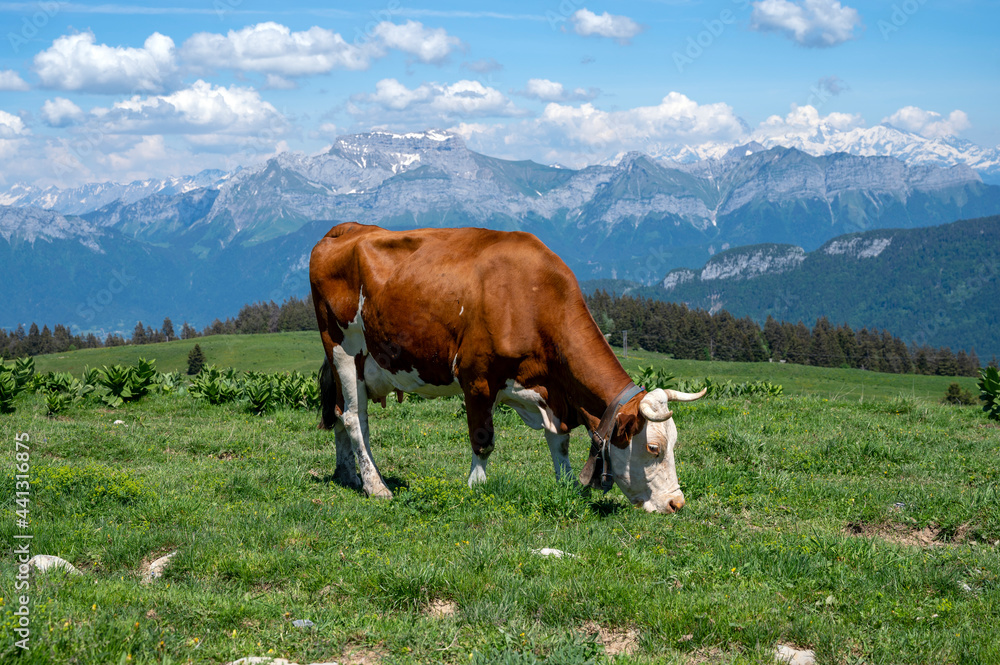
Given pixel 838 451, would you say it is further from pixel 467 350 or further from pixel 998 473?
pixel 467 350

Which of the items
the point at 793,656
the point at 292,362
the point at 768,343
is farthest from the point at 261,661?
the point at 768,343

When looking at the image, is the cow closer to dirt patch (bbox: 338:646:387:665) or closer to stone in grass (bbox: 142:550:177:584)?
stone in grass (bbox: 142:550:177:584)

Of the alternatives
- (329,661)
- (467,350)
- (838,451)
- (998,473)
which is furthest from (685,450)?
(329,661)

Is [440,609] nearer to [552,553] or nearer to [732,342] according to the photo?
[552,553]

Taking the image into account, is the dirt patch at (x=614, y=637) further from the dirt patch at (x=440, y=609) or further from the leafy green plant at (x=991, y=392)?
the leafy green plant at (x=991, y=392)

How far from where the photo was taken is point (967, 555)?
7.25 metres

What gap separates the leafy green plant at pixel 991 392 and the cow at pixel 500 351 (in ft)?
34.3

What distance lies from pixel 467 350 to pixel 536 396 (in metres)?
0.99

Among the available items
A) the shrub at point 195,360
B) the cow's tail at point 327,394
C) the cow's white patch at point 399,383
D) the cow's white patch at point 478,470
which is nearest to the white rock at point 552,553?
the cow's white patch at point 478,470

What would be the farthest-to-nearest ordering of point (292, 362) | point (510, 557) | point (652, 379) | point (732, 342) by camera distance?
point (732, 342) → point (292, 362) → point (652, 379) → point (510, 557)

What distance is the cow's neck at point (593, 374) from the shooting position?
28.1ft

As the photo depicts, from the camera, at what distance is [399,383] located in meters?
10.2

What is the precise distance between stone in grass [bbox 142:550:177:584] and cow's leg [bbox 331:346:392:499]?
329 centimetres

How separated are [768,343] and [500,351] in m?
179
